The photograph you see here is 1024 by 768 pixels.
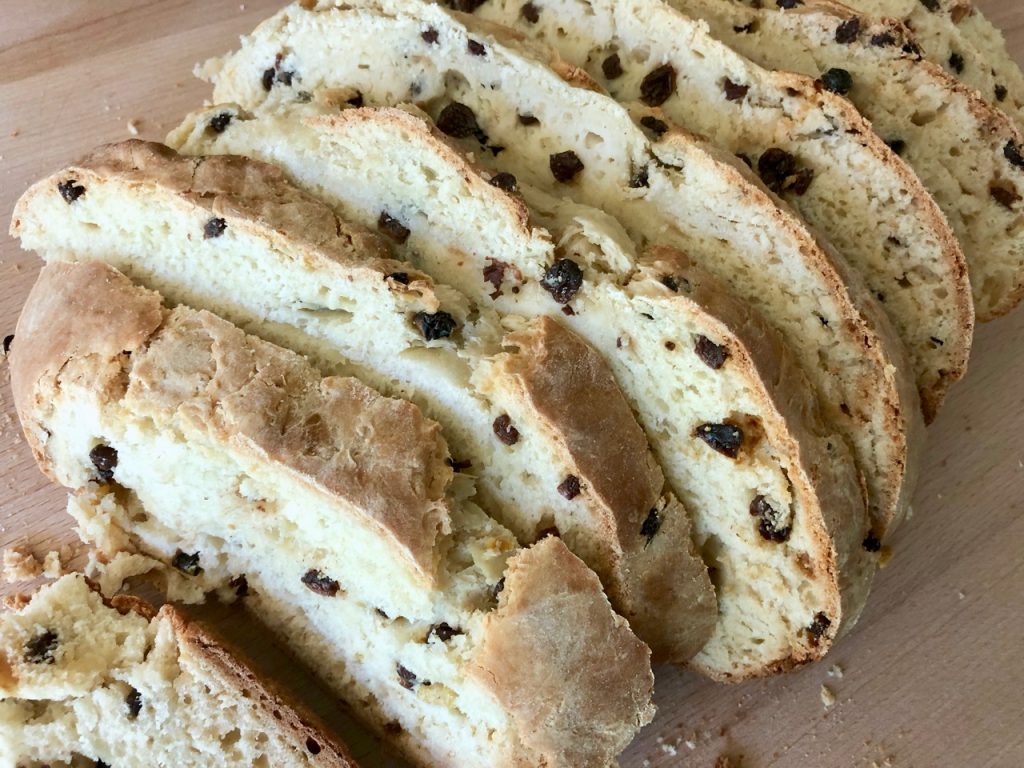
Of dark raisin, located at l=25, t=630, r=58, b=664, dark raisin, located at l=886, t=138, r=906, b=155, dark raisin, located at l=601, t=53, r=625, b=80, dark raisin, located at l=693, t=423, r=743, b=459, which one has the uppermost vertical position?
dark raisin, located at l=886, t=138, r=906, b=155

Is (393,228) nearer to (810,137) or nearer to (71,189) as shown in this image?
(71,189)

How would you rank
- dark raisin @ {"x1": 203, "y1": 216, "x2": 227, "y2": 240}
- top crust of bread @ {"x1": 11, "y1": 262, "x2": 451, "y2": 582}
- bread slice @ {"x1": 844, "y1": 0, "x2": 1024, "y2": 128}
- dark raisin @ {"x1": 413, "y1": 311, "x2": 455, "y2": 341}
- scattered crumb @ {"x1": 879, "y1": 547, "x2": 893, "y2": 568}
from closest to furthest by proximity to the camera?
top crust of bread @ {"x1": 11, "y1": 262, "x2": 451, "y2": 582}
dark raisin @ {"x1": 413, "y1": 311, "x2": 455, "y2": 341}
dark raisin @ {"x1": 203, "y1": 216, "x2": 227, "y2": 240}
bread slice @ {"x1": 844, "y1": 0, "x2": 1024, "y2": 128}
scattered crumb @ {"x1": 879, "y1": 547, "x2": 893, "y2": 568}

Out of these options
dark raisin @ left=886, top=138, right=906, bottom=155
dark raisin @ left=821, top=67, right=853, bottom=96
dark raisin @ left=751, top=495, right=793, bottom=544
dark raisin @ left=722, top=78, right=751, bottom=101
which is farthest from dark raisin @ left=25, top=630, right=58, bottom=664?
dark raisin @ left=886, top=138, right=906, bottom=155

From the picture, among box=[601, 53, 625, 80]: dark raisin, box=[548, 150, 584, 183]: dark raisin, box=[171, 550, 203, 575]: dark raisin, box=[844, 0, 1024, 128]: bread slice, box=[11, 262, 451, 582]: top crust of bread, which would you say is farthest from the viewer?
box=[844, 0, 1024, 128]: bread slice

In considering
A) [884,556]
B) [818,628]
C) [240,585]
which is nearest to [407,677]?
[240,585]

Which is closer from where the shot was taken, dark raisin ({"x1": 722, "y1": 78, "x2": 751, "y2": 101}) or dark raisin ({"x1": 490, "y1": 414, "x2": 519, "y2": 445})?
dark raisin ({"x1": 490, "y1": 414, "x2": 519, "y2": 445})

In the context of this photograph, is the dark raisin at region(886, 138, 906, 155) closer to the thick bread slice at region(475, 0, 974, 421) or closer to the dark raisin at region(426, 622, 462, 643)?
the thick bread slice at region(475, 0, 974, 421)

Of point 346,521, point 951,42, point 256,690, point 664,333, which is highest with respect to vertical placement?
point 951,42

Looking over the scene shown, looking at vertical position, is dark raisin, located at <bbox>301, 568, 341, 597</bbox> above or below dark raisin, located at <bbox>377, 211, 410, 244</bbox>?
below
